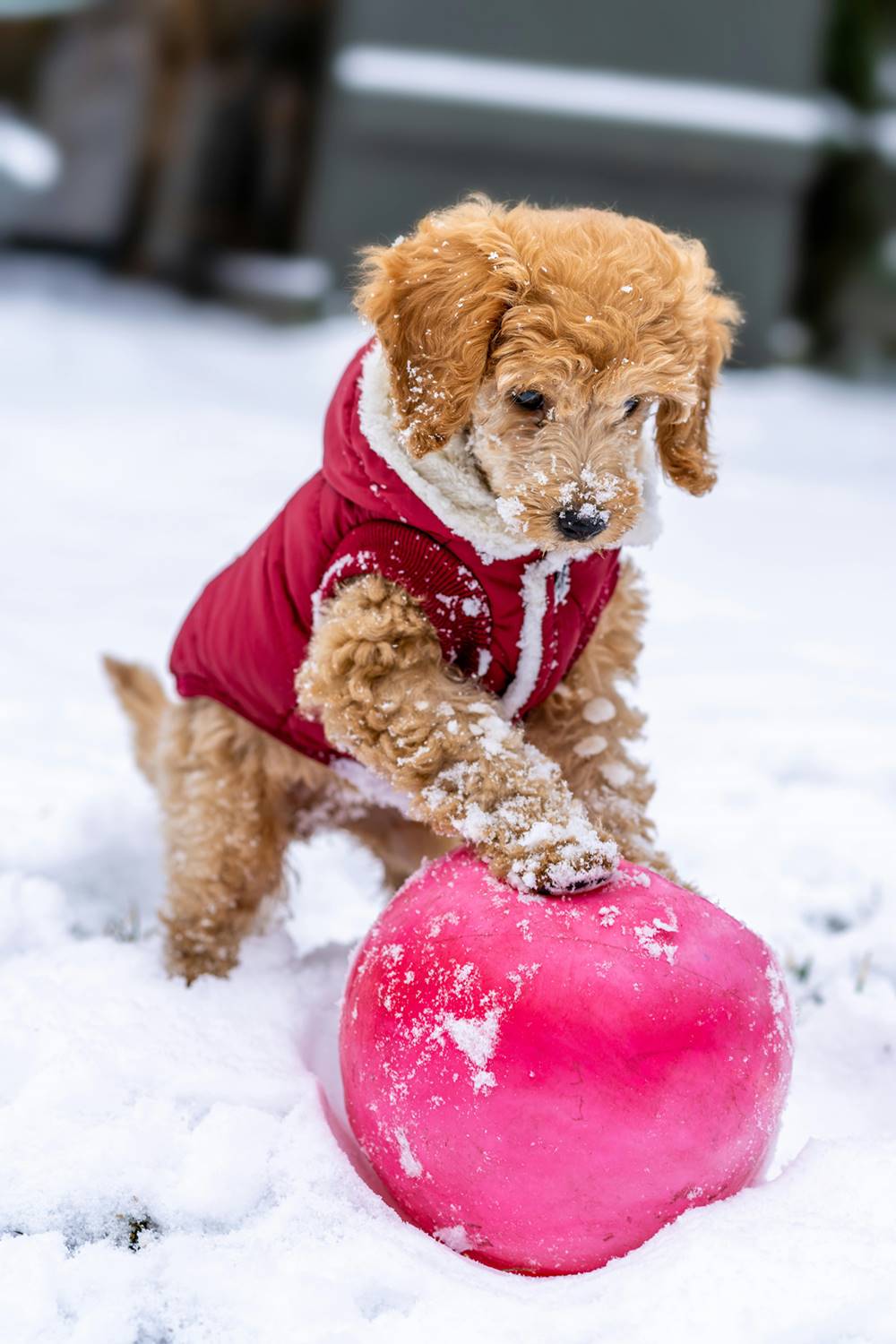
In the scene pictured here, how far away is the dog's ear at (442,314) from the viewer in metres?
2.04

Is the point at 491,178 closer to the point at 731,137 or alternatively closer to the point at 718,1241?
the point at 731,137

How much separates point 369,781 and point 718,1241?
3.65 feet

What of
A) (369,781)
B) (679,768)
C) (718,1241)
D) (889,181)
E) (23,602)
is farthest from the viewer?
(889,181)

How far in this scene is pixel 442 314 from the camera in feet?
6.82

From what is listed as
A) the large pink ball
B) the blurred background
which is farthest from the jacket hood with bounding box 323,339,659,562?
the blurred background

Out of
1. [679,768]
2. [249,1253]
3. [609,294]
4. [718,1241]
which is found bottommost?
[679,768]

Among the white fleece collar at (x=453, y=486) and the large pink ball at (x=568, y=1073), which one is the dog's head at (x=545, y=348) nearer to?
the white fleece collar at (x=453, y=486)

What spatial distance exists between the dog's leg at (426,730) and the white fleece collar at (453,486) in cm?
15

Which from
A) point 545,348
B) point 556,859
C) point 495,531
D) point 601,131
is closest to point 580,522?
point 495,531

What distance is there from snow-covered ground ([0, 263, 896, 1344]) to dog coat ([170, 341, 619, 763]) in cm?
65

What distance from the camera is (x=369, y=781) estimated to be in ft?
8.16

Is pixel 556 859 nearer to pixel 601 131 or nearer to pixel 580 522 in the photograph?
pixel 580 522

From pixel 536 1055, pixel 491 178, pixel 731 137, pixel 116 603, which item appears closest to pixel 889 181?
pixel 731 137

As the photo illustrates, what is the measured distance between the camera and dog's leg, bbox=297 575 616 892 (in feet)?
6.56
